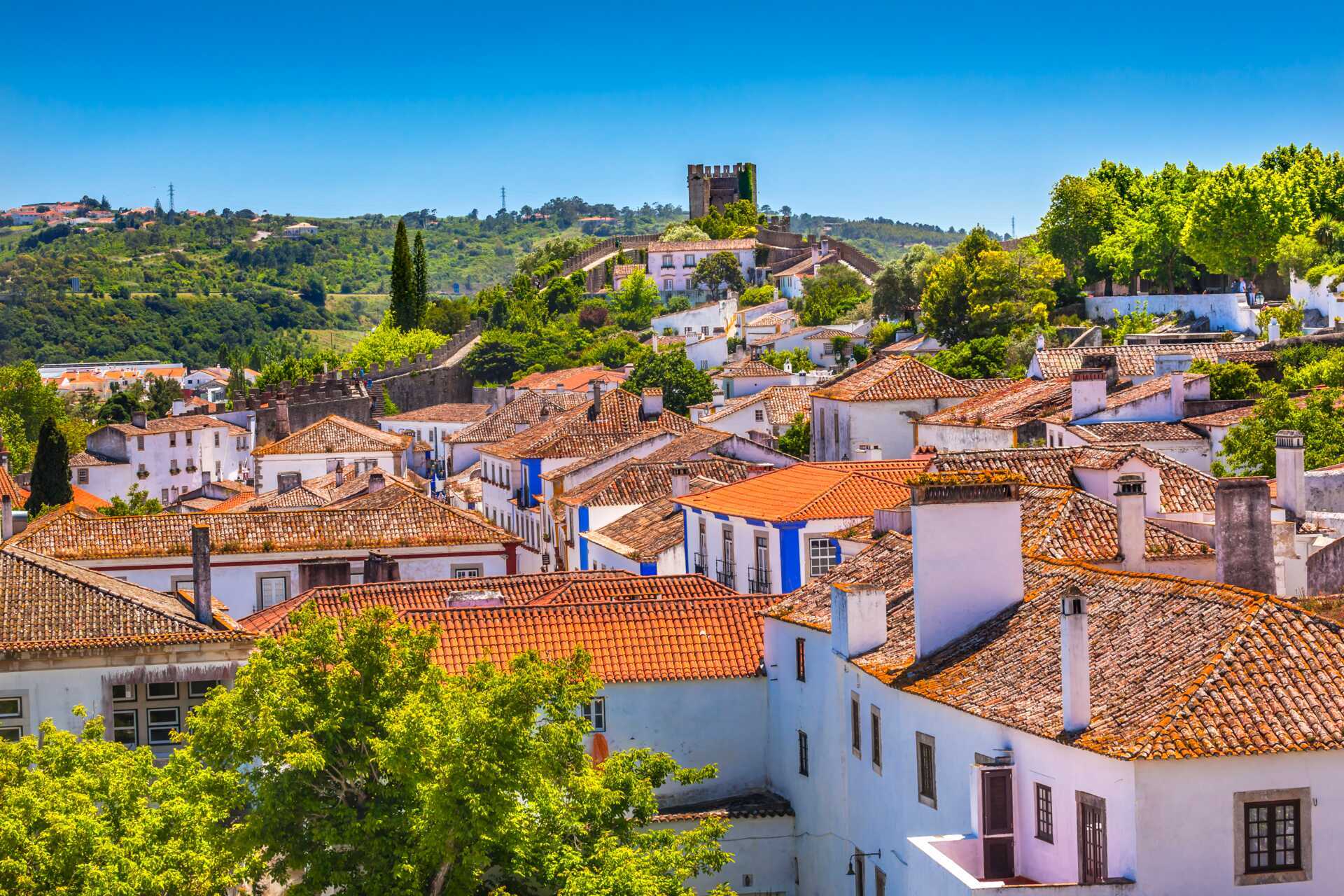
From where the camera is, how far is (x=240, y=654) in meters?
29.4

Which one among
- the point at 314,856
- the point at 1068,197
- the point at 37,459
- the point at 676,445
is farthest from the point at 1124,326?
the point at 314,856

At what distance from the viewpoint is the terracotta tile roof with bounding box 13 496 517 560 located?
1665 inches

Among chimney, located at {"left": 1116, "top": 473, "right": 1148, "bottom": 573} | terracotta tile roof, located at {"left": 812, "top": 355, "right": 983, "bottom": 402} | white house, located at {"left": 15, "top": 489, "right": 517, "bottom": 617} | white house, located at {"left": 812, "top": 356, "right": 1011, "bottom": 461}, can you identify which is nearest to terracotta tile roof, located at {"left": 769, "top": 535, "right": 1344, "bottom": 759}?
chimney, located at {"left": 1116, "top": 473, "right": 1148, "bottom": 573}

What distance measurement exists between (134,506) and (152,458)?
53.9 feet

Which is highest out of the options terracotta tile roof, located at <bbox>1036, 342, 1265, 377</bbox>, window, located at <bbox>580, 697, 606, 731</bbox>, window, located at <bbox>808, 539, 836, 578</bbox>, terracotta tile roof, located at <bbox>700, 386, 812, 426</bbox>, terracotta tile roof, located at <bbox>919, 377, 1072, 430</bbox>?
terracotta tile roof, located at <bbox>1036, 342, 1265, 377</bbox>

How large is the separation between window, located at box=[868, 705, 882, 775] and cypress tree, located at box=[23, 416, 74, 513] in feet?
188

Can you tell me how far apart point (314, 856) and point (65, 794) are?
9.30 ft

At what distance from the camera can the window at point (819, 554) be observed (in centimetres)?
3553

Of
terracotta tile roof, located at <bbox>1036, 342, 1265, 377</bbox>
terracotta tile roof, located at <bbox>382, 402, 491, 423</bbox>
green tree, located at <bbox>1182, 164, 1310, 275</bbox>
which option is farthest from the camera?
terracotta tile roof, located at <bbox>382, 402, 491, 423</bbox>

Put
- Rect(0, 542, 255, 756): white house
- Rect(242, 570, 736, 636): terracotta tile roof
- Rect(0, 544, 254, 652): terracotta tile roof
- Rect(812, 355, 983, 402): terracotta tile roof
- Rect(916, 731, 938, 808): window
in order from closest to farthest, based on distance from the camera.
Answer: Rect(916, 731, 938, 808): window → Rect(0, 542, 255, 756): white house → Rect(0, 544, 254, 652): terracotta tile roof → Rect(242, 570, 736, 636): terracotta tile roof → Rect(812, 355, 983, 402): terracotta tile roof

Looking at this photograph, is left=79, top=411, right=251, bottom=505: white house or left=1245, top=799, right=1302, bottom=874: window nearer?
left=1245, top=799, right=1302, bottom=874: window

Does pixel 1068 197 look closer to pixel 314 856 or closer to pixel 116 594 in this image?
pixel 116 594

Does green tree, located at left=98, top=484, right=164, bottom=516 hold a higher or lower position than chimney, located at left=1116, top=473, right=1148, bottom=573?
lower

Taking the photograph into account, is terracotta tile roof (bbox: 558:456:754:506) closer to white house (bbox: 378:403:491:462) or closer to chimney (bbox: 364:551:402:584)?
chimney (bbox: 364:551:402:584)
